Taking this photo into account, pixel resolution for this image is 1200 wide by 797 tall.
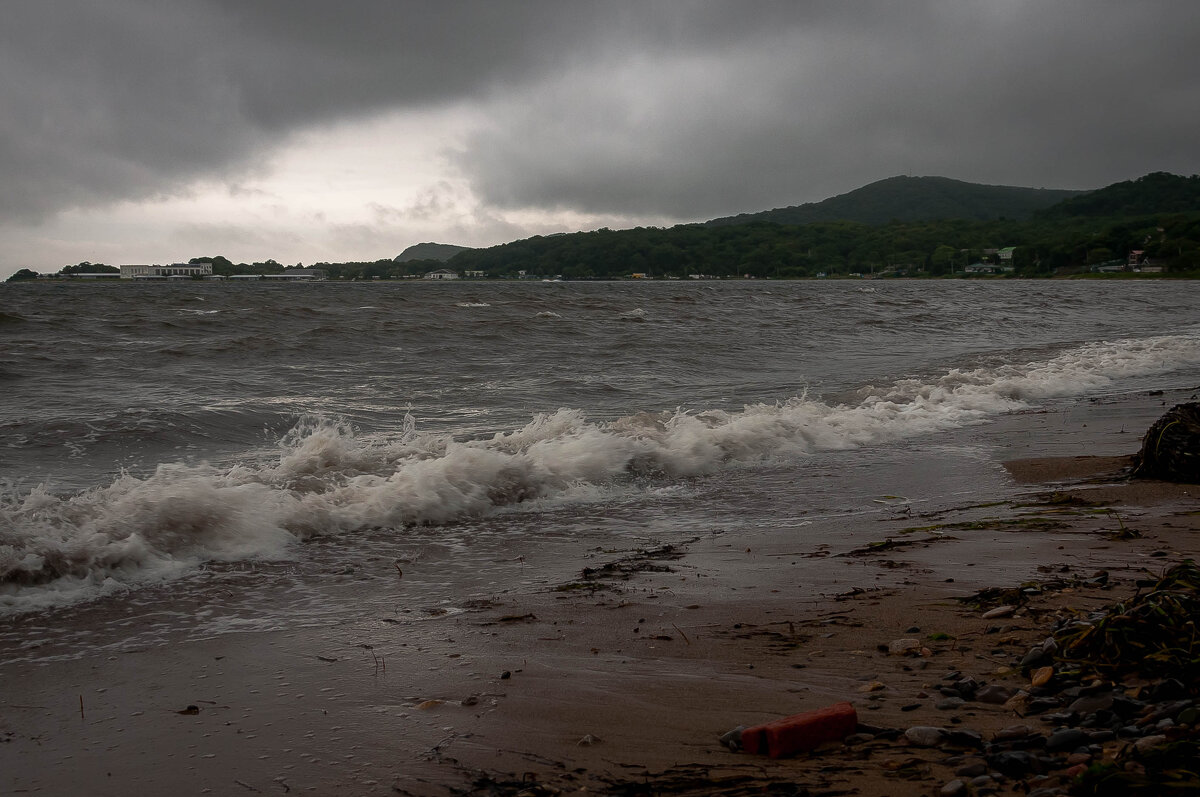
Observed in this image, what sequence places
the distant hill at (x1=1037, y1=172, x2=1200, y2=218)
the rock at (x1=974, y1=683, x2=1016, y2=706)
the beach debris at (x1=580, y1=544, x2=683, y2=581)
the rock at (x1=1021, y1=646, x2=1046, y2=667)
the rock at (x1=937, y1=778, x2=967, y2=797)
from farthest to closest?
the distant hill at (x1=1037, y1=172, x2=1200, y2=218) → the beach debris at (x1=580, y1=544, x2=683, y2=581) → the rock at (x1=1021, y1=646, x2=1046, y2=667) → the rock at (x1=974, y1=683, x2=1016, y2=706) → the rock at (x1=937, y1=778, x2=967, y2=797)

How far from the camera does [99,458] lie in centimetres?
904

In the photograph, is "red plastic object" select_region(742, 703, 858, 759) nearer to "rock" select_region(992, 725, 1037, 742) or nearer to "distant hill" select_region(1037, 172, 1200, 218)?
"rock" select_region(992, 725, 1037, 742)

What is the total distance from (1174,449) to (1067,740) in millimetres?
5674

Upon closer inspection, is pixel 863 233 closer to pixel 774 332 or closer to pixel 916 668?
pixel 774 332

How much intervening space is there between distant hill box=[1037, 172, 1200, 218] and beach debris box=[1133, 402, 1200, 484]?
544 feet

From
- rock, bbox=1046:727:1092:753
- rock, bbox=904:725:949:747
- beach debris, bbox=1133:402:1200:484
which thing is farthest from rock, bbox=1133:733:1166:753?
beach debris, bbox=1133:402:1200:484

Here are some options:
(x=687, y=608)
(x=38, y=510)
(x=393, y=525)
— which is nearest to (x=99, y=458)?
(x=38, y=510)

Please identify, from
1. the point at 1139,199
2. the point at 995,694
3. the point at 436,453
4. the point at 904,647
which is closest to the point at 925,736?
the point at 995,694

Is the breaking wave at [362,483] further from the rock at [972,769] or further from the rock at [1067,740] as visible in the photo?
the rock at [1067,740]

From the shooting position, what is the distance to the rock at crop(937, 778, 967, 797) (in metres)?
2.41

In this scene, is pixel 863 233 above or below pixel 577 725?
above

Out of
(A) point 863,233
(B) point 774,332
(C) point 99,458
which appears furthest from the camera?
(A) point 863,233

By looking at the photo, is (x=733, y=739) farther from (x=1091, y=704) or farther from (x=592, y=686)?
(x=1091, y=704)

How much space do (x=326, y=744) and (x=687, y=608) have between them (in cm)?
202
